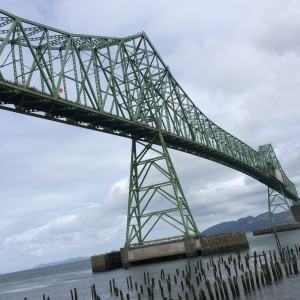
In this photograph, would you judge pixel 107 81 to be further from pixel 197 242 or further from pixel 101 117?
pixel 197 242

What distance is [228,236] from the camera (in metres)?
69.8

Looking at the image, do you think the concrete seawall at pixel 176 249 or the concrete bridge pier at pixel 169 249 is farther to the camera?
the concrete seawall at pixel 176 249

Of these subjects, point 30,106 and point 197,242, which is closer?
point 30,106

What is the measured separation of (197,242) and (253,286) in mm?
29823

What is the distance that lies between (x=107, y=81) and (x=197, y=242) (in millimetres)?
26344

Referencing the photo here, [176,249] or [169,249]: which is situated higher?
[169,249]

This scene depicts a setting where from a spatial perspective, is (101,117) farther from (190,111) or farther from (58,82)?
(190,111)

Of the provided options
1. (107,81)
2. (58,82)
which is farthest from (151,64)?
(58,82)

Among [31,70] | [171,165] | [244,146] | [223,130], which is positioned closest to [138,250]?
[171,165]

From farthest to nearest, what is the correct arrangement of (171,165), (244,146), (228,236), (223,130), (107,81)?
(244,146) < (223,130) < (228,236) < (171,165) < (107,81)

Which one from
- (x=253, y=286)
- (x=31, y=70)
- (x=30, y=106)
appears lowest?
(x=253, y=286)

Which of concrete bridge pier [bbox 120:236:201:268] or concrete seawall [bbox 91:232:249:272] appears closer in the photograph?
concrete bridge pier [bbox 120:236:201:268]

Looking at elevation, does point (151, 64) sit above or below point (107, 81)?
above

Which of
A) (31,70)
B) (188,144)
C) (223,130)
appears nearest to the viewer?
(31,70)
